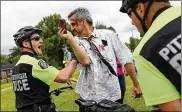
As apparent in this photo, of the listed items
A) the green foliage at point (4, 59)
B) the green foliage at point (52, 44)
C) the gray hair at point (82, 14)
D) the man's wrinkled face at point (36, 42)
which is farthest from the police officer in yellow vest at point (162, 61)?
the green foliage at point (4, 59)

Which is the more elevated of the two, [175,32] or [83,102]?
[175,32]

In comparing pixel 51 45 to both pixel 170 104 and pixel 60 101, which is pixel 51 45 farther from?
pixel 170 104

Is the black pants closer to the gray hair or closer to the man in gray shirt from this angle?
the man in gray shirt

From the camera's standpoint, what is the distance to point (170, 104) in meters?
2.37

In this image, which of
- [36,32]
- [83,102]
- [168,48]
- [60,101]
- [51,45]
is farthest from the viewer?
[51,45]

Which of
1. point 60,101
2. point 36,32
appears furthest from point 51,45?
point 36,32

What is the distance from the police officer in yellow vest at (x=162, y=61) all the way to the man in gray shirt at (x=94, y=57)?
2.31m

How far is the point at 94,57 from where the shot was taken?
4867mm

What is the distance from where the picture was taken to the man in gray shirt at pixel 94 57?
4.83 meters

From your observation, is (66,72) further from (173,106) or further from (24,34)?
(173,106)

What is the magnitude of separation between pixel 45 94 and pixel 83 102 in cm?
118

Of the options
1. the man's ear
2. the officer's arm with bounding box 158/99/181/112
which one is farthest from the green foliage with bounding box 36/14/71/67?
the officer's arm with bounding box 158/99/181/112

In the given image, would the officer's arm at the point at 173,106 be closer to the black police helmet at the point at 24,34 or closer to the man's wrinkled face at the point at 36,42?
the man's wrinkled face at the point at 36,42

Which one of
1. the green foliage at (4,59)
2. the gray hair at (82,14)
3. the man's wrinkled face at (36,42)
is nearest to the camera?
the gray hair at (82,14)
